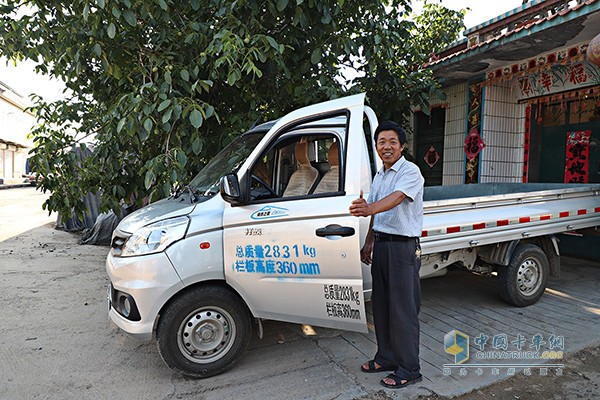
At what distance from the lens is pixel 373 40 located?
17.7ft

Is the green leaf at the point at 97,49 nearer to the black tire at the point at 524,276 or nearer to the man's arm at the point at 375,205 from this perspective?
the man's arm at the point at 375,205

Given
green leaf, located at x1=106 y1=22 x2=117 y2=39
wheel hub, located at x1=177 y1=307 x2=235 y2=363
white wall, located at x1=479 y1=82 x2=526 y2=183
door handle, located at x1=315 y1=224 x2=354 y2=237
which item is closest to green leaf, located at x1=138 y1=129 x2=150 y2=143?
green leaf, located at x1=106 y1=22 x2=117 y2=39

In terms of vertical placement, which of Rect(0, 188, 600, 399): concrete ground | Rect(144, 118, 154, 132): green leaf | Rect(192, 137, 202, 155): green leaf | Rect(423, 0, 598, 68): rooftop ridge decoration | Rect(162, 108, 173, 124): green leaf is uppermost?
Rect(423, 0, 598, 68): rooftop ridge decoration

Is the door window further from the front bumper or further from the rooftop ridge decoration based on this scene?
the rooftop ridge decoration

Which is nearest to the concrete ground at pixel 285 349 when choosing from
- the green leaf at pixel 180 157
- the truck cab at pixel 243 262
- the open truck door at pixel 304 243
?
the truck cab at pixel 243 262

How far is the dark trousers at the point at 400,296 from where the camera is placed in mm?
2881

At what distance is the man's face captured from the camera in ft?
9.45

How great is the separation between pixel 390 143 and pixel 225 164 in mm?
1585

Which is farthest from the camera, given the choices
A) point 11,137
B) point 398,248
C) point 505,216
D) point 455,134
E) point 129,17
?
point 11,137

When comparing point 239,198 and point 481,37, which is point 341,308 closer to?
point 239,198

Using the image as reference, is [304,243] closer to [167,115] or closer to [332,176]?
[332,176]

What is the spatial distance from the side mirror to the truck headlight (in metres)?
0.36

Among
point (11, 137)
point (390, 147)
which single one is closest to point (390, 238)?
point (390, 147)

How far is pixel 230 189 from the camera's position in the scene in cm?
303
